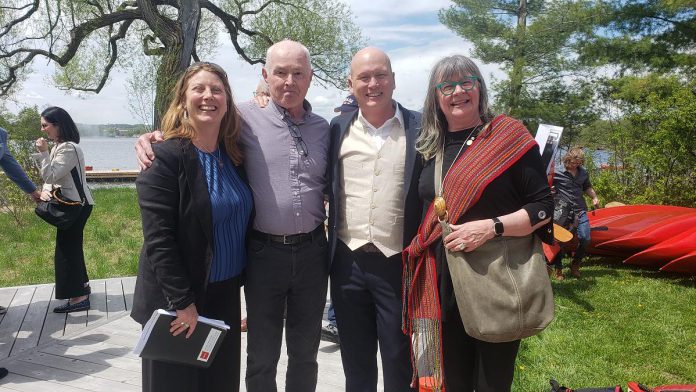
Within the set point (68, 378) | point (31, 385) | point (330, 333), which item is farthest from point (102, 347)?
point (330, 333)

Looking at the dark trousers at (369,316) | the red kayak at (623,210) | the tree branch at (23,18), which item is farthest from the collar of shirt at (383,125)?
the tree branch at (23,18)

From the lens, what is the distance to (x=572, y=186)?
695cm

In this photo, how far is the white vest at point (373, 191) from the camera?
2.47m

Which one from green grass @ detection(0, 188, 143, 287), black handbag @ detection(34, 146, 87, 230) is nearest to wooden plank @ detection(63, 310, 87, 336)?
black handbag @ detection(34, 146, 87, 230)

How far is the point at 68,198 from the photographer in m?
4.80

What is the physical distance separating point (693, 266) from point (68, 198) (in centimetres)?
680

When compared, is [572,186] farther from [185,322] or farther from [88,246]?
[88,246]

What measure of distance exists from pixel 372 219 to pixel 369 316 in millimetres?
494

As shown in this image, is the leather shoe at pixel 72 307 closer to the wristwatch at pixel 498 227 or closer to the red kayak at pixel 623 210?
the wristwatch at pixel 498 227

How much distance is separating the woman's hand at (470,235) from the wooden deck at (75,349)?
1.72m

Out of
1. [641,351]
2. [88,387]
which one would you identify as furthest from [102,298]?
[641,351]

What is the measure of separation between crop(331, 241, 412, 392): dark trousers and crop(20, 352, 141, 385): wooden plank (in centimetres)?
174

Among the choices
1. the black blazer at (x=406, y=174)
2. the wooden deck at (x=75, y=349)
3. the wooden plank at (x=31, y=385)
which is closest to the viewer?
the black blazer at (x=406, y=174)

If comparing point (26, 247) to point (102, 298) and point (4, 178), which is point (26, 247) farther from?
point (102, 298)
